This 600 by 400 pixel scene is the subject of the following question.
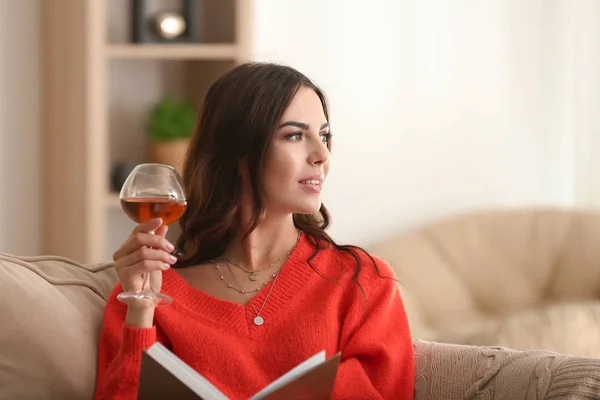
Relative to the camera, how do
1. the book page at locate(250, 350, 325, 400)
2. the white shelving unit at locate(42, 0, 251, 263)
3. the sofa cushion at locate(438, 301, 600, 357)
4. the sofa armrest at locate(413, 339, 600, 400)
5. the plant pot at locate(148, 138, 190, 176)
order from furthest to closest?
the plant pot at locate(148, 138, 190, 176) < the white shelving unit at locate(42, 0, 251, 263) < the sofa cushion at locate(438, 301, 600, 357) < the sofa armrest at locate(413, 339, 600, 400) < the book page at locate(250, 350, 325, 400)

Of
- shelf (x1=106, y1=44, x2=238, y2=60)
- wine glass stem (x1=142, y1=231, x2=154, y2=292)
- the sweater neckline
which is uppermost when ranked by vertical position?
shelf (x1=106, y1=44, x2=238, y2=60)

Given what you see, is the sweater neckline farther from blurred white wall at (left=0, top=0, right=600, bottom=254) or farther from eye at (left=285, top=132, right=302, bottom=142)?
blurred white wall at (left=0, top=0, right=600, bottom=254)

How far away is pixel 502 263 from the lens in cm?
348

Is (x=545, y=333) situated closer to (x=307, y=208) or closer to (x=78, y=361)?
(x=307, y=208)

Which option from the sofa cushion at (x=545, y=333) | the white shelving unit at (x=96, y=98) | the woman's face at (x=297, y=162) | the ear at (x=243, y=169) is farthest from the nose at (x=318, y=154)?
the white shelving unit at (x=96, y=98)

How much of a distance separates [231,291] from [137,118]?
5.69 ft

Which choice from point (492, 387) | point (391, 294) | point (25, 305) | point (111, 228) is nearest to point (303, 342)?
point (391, 294)

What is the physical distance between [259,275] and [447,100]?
83.4 inches

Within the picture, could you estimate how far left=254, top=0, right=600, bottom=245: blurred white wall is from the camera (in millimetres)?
3705

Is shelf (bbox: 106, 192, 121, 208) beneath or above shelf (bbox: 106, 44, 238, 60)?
beneath

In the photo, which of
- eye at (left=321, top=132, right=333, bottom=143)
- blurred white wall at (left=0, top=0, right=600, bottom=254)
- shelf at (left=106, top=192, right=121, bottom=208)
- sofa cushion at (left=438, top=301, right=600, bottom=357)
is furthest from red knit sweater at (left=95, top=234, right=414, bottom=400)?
blurred white wall at (left=0, top=0, right=600, bottom=254)

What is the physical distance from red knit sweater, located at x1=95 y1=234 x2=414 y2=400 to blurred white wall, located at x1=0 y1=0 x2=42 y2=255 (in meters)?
1.53

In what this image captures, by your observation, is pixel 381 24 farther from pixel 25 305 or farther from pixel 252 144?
pixel 25 305

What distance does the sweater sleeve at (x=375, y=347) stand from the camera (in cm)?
170
